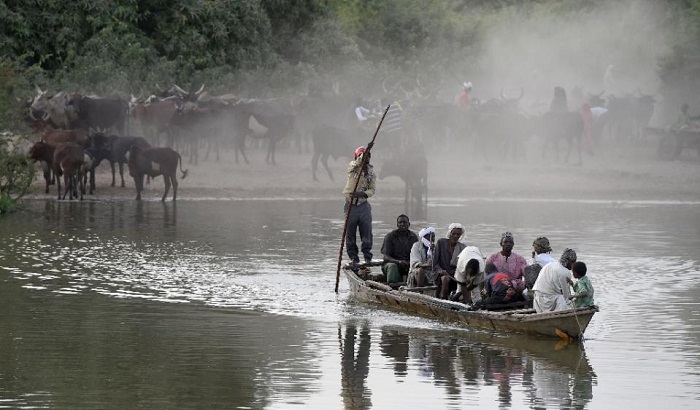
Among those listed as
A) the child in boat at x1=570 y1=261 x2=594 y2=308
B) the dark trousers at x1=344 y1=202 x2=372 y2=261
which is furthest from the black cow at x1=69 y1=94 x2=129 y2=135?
the child in boat at x1=570 y1=261 x2=594 y2=308

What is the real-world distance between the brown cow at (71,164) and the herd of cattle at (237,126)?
2 centimetres

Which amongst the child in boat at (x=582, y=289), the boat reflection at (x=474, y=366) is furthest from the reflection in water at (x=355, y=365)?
the child in boat at (x=582, y=289)

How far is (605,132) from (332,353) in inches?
1343

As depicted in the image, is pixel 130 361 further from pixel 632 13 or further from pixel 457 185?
pixel 632 13

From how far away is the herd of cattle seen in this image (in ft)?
107

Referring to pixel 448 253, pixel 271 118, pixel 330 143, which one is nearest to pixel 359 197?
pixel 448 253

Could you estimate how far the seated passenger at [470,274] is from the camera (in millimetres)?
17000

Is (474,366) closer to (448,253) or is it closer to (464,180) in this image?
(448,253)

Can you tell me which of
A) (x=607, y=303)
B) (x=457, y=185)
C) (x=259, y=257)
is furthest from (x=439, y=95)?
(x=607, y=303)

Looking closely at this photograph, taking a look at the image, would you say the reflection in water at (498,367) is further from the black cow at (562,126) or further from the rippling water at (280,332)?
the black cow at (562,126)

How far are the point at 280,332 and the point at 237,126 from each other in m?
21.2

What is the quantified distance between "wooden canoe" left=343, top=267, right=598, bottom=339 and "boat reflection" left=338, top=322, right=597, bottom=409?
14 cm

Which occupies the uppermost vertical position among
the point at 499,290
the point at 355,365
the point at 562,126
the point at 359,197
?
the point at 562,126

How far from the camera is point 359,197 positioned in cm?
2011
